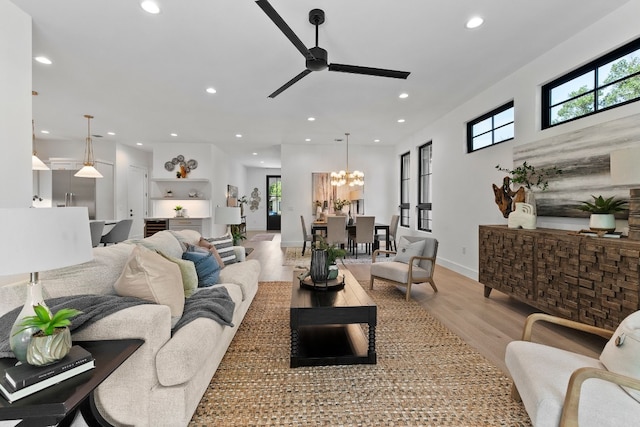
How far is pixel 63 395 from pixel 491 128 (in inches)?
212

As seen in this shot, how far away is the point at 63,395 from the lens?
1.02m

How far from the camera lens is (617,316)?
7.45 feet

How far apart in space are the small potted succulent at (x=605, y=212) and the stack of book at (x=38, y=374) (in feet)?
11.6

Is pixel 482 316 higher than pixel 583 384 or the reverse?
the reverse

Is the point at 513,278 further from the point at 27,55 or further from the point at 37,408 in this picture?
the point at 27,55

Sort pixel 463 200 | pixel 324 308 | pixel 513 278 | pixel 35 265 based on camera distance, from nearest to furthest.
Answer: pixel 35 265
pixel 324 308
pixel 513 278
pixel 463 200

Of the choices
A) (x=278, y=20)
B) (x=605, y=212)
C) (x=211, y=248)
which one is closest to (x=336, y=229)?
(x=211, y=248)

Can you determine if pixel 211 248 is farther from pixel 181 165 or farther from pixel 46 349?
pixel 181 165

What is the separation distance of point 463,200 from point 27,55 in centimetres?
569

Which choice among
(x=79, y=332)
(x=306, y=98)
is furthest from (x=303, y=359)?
(x=306, y=98)

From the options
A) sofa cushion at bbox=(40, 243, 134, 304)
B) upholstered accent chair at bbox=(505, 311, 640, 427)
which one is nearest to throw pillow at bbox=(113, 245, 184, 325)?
A: sofa cushion at bbox=(40, 243, 134, 304)

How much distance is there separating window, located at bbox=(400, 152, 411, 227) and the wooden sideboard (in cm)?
436

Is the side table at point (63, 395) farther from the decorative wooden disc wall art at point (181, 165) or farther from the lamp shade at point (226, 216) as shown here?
the decorative wooden disc wall art at point (181, 165)

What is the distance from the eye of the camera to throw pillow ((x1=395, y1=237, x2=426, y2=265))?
404 centimetres
